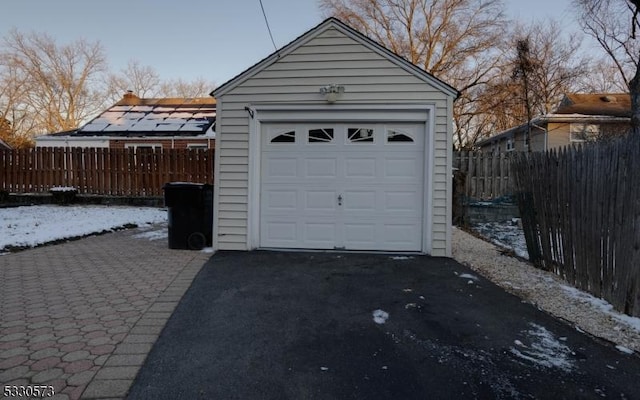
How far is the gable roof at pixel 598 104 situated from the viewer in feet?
59.0

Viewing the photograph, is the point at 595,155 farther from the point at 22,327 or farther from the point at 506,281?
the point at 22,327

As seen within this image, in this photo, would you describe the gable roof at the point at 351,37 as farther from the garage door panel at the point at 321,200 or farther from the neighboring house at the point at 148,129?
the neighboring house at the point at 148,129

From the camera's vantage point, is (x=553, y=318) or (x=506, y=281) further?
(x=506, y=281)

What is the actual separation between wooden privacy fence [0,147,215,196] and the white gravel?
34.4 feet

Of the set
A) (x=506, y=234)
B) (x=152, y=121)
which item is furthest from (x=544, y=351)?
(x=152, y=121)

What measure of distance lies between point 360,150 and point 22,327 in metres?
4.89

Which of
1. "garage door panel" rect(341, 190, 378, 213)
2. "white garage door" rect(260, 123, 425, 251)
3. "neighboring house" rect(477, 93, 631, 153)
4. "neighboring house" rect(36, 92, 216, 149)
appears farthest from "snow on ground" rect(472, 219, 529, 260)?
"neighboring house" rect(36, 92, 216, 149)

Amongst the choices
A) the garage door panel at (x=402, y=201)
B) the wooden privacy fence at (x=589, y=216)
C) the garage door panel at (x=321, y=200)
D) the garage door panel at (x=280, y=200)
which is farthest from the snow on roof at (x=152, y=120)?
the wooden privacy fence at (x=589, y=216)

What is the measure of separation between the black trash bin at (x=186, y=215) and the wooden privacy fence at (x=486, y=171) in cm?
821

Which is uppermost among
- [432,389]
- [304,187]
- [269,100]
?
[269,100]

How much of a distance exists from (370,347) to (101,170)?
46.3ft

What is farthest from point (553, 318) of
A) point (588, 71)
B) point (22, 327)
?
point (588, 71)

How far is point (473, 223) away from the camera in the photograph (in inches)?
403

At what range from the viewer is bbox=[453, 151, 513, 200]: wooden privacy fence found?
11.8 metres
